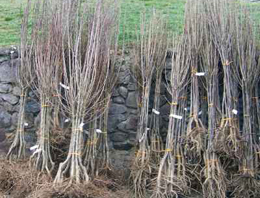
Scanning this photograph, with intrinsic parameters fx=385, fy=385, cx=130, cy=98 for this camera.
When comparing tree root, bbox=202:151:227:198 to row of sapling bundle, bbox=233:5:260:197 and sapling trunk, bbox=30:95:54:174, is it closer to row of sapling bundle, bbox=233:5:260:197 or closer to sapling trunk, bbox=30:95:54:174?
row of sapling bundle, bbox=233:5:260:197

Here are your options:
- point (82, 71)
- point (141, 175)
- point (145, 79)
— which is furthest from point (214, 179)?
point (82, 71)

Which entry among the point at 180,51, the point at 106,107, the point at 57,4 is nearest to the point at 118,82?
the point at 106,107

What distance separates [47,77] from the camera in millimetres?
5023

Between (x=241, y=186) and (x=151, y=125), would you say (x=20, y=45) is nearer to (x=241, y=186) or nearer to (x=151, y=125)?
(x=151, y=125)

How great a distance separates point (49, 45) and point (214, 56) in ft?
7.22

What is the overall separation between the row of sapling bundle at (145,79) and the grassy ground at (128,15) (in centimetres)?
72

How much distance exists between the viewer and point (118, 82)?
18.3 feet

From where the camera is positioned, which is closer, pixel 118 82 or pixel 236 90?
pixel 236 90

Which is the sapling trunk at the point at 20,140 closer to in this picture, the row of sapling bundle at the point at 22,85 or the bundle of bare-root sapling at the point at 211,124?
the row of sapling bundle at the point at 22,85

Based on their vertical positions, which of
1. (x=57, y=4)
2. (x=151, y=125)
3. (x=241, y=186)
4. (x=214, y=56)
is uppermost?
(x=57, y=4)

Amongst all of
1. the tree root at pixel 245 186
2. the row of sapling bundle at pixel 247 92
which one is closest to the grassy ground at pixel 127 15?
the row of sapling bundle at pixel 247 92

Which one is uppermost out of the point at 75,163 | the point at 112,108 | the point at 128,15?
the point at 128,15

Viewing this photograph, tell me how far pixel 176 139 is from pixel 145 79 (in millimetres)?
915

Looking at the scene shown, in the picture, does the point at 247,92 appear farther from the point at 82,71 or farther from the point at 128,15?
the point at 128,15
